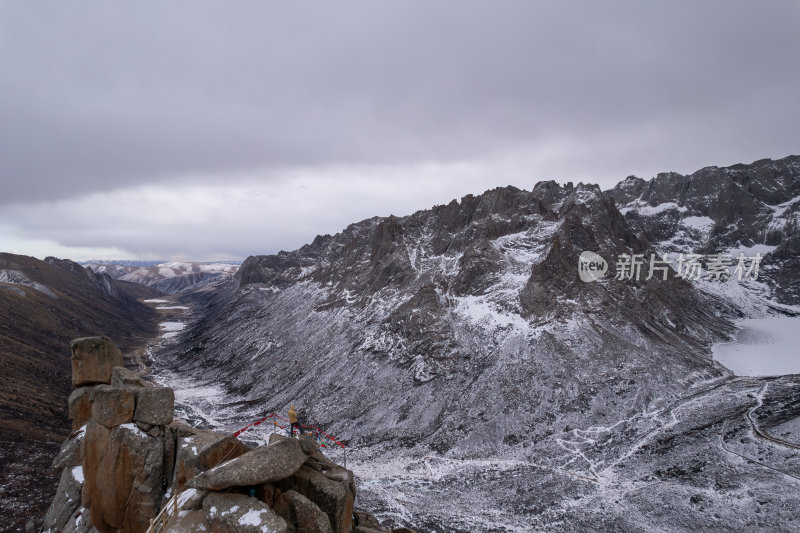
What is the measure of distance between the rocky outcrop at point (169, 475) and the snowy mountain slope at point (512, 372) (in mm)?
23889

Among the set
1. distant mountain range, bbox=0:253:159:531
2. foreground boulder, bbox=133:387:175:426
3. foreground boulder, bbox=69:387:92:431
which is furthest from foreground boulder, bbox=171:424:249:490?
distant mountain range, bbox=0:253:159:531

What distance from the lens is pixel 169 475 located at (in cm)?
1689

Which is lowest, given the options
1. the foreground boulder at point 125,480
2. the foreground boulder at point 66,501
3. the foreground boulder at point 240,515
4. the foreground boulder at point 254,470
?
the foreground boulder at point 66,501

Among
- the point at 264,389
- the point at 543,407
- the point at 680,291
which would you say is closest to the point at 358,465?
the point at 543,407

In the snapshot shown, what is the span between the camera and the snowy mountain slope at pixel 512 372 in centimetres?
3841

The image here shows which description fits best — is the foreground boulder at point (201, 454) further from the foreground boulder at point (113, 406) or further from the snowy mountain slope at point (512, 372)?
the snowy mountain slope at point (512, 372)

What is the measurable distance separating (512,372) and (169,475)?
54.1 meters

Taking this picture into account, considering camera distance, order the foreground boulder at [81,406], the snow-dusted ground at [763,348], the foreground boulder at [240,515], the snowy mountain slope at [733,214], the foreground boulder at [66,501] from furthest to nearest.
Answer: the snowy mountain slope at [733,214]
the snow-dusted ground at [763,348]
the foreground boulder at [81,406]
the foreground boulder at [66,501]
the foreground boulder at [240,515]

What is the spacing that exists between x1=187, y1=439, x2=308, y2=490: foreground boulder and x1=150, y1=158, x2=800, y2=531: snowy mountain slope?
83.4ft

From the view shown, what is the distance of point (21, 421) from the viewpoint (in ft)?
165

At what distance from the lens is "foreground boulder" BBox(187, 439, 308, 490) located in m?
12.8

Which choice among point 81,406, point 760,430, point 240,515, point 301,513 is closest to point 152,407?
point 81,406

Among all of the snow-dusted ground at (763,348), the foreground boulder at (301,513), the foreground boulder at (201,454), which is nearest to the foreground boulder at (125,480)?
the foreground boulder at (201,454)

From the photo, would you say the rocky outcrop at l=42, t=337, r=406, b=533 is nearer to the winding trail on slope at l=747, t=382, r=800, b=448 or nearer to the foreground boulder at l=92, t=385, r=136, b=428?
the foreground boulder at l=92, t=385, r=136, b=428
